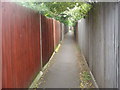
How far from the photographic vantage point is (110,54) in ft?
16.6

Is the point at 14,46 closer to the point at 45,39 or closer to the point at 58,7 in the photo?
the point at 45,39

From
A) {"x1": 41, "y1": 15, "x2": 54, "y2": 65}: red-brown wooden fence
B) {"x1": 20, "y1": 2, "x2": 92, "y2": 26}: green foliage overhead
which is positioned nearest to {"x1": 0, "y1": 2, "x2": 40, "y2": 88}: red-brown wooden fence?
{"x1": 20, "y1": 2, "x2": 92, "y2": 26}: green foliage overhead

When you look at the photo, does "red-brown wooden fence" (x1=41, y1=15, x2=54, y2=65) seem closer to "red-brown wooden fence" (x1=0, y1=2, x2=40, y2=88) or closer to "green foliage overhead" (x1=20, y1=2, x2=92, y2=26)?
"green foliage overhead" (x1=20, y1=2, x2=92, y2=26)

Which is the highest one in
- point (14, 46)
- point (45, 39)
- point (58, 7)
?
point (58, 7)

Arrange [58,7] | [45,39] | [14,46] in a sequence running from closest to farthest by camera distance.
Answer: [14,46]
[45,39]
[58,7]

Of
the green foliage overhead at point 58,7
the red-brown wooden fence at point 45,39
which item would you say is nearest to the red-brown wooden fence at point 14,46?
the green foliage overhead at point 58,7

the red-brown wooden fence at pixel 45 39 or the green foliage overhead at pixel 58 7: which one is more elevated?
the green foliage overhead at pixel 58 7

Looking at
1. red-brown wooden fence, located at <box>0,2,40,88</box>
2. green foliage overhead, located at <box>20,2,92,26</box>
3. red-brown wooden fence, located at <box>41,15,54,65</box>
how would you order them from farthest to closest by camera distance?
red-brown wooden fence, located at <box>41,15,54,65</box> → green foliage overhead, located at <box>20,2,92,26</box> → red-brown wooden fence, located at <box>0,2,40,88</box>

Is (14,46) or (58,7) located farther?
(58,7)

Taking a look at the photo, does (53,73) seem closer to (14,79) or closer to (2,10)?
(14,79)

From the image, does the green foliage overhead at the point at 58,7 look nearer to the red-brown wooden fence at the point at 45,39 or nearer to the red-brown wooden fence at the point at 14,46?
the red-brown wooden fence at the point at 45,39

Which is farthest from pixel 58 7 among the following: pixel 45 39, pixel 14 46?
pixel 14 46

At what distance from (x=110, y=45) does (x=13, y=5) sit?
7.14 feet

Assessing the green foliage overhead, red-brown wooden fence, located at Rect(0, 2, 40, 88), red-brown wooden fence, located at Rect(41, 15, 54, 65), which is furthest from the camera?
red-brown wooden fence, located at Rect(41, 15, 54, 65)
